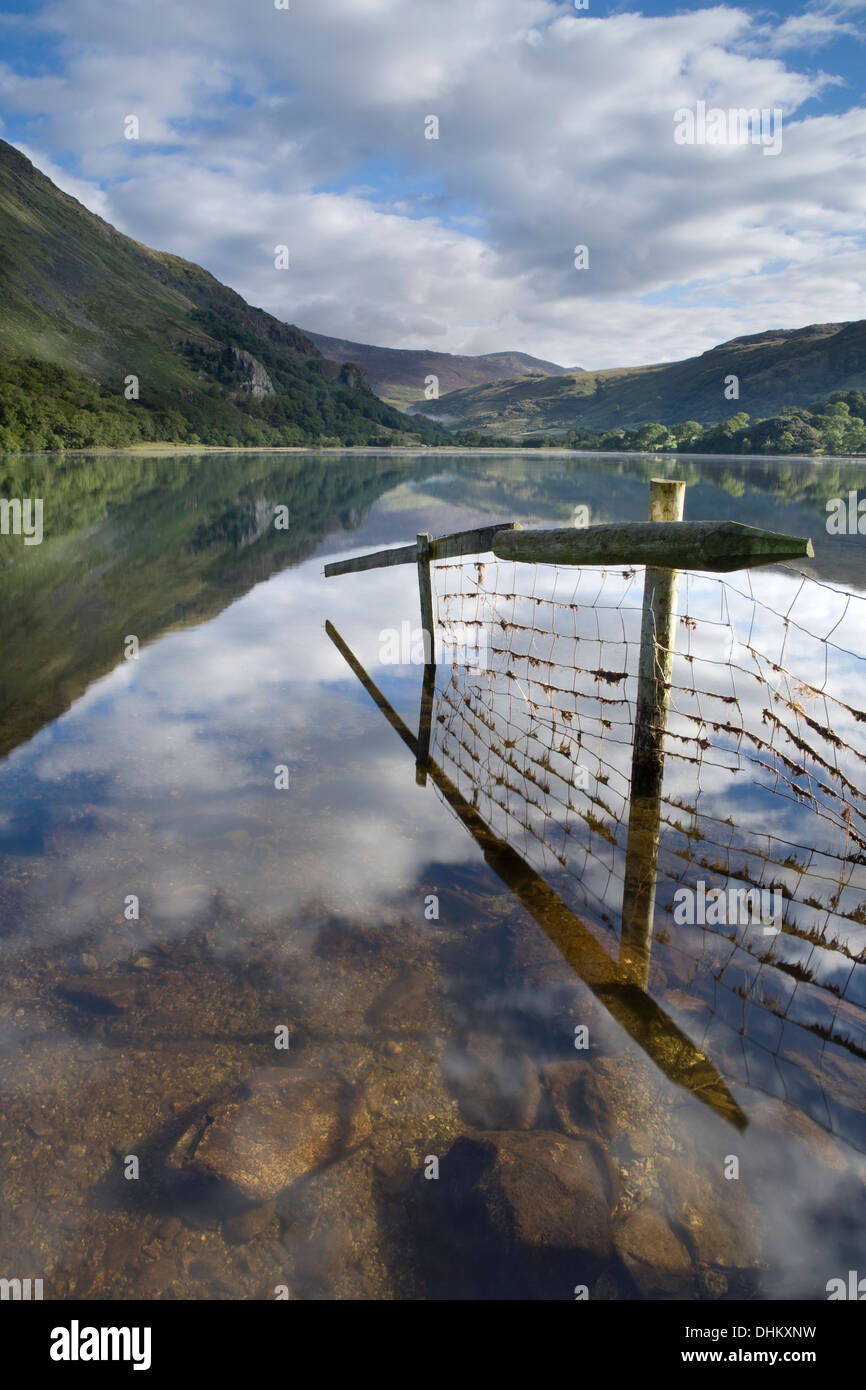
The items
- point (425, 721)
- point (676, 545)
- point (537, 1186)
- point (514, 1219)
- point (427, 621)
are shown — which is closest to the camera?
point (514, 1219)

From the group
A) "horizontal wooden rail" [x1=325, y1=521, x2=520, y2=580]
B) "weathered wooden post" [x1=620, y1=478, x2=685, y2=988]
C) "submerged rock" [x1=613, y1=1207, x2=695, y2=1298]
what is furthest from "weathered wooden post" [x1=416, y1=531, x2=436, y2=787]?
"submerged rock" [x1=613, y1=1207, x2=695, y2=1298]

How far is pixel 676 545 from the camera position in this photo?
5.95 meters

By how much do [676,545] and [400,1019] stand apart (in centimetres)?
425

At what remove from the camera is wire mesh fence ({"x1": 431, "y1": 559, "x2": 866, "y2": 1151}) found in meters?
4.35

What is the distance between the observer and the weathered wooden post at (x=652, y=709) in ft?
20.2

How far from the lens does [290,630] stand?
14.1 meters

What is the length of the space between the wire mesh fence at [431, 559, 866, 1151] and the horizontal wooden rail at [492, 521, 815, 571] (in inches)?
19.5

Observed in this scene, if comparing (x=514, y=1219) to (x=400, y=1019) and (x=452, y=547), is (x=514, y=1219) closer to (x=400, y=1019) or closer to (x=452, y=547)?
(x=400, y=1019)

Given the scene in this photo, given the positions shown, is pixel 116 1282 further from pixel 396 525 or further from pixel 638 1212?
pixel 396 525

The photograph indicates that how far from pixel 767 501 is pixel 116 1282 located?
3973 centimetres

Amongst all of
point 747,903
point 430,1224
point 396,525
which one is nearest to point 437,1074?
point 430,1224

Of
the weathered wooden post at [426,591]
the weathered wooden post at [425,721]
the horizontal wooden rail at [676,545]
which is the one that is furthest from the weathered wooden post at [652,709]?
the weathered wooden post at [426,591]

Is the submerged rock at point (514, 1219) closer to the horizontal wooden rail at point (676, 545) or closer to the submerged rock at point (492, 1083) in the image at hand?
the submerged rock at point (492, 1083)

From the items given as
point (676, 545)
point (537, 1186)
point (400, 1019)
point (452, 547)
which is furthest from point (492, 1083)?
point (452, 547)
